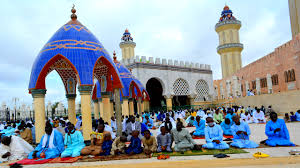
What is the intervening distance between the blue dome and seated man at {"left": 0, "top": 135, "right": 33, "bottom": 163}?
1822 millimetres

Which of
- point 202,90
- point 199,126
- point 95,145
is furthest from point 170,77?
point 95,145

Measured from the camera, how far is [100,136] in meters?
5.99

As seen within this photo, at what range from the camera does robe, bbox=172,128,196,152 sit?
5.41m

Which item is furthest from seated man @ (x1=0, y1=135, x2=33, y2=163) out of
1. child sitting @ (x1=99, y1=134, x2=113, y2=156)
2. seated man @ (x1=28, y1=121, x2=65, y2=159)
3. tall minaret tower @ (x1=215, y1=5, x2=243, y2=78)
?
tall minaret tower @ (x1=215, y1=5, x2=243, y2=78)

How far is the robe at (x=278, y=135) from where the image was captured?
522 cm

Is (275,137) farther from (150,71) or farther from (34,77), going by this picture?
(150,71)

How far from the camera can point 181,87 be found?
22.9 meters

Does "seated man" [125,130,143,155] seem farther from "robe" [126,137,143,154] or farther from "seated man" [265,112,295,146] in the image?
"seated man" [265,112,295,146]

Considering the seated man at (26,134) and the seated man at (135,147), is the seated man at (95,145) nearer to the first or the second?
the seated man at (135,147)

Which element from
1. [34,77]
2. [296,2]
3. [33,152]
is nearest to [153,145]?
[33,152]

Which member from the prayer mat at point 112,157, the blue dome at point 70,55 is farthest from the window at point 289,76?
the prayer mat at point 112,157

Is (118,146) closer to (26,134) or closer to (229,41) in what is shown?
(26,134)

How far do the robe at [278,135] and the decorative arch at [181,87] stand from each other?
54.9 feet

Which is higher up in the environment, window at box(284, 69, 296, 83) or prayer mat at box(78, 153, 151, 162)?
window at box(284, 69, 296, 83)
